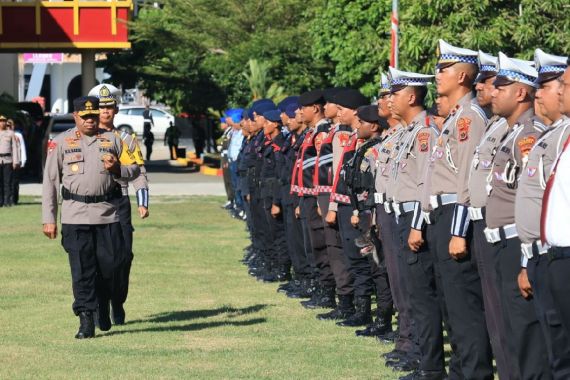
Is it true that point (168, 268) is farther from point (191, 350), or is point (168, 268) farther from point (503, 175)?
point (503, 175)

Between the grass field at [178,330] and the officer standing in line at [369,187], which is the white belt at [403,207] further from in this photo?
the officer standing in line at [369,187]

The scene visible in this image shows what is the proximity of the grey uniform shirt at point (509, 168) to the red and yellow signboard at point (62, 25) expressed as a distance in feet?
122

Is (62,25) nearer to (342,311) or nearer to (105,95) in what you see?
(105,95)

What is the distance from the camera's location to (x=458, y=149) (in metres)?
9.02

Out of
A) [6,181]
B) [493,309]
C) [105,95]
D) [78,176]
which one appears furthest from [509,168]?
[6,181]

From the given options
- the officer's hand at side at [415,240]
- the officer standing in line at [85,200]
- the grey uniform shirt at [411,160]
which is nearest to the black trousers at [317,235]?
the officer standing in line at [85,200]

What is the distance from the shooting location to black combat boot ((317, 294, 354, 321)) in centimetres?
1388

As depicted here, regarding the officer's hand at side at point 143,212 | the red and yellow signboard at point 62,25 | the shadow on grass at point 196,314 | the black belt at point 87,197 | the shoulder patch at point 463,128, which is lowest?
the shadow on grass at point 196,314

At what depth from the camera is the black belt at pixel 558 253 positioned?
7039 mm

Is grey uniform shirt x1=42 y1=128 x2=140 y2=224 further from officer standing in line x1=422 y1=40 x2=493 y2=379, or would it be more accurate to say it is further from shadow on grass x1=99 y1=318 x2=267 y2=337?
officer standing in line x1=422 y1=40 x2=493 y2=379

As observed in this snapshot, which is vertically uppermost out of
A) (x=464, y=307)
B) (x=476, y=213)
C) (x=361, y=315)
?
(x=476, y=213)

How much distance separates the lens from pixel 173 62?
51438 millimetres

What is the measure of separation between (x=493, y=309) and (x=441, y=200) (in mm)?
925

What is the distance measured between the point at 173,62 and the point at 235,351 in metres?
40.2
